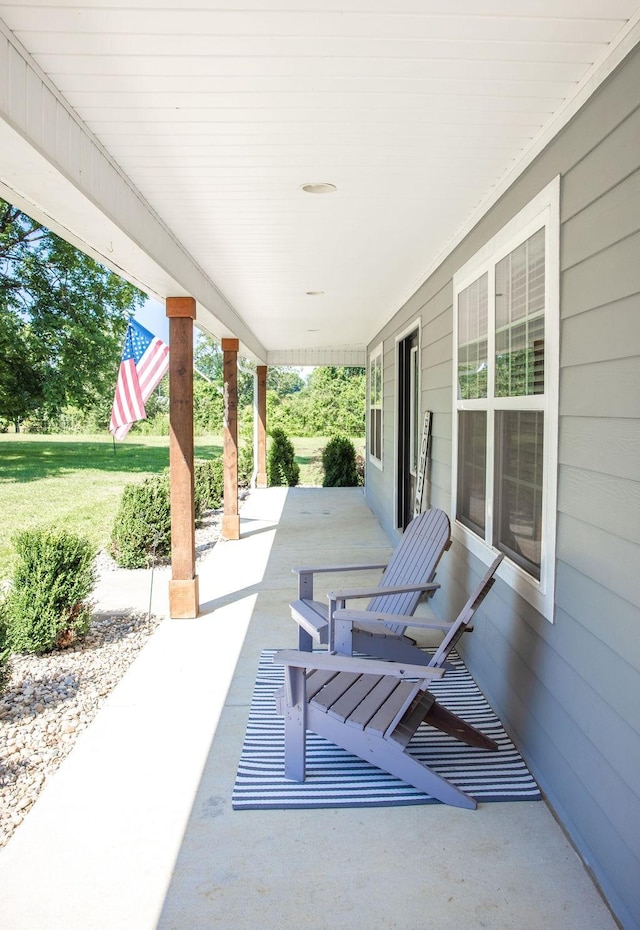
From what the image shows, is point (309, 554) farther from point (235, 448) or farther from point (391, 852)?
point (391, 852)

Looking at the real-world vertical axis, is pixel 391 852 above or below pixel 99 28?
below

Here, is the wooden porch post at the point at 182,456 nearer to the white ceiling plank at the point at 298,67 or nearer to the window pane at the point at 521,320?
the window pane at the point at 521,320

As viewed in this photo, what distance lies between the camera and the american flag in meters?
4.94

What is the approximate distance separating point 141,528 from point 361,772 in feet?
14.4

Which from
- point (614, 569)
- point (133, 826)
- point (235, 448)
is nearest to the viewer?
point (614, 569)

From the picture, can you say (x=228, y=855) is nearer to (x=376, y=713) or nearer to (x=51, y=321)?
(x=376, y=713)

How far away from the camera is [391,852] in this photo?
2.27 metres

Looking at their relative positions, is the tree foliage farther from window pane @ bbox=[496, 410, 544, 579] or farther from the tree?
window pane @ bbox=[496, 410, 544, 579]

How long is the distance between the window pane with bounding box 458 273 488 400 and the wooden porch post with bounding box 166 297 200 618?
180 cm

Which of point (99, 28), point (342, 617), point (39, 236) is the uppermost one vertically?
point (39, 236)

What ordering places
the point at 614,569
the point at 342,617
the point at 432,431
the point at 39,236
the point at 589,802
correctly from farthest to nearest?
the point at 39,236, the point at 432,431, the point at 342,617, the point at 589,802, the point at 614,569

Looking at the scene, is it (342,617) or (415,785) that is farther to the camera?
(342,617)

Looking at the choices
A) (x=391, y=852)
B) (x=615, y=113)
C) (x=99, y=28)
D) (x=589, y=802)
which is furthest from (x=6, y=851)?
(x=615, y=113)

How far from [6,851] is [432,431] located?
3.53 m
